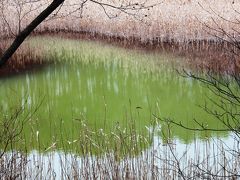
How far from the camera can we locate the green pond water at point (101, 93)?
6.26m

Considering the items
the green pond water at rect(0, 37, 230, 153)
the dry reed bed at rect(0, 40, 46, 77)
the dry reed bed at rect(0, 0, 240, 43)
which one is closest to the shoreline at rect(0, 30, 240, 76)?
the dry reed bed at rect(0, 40, 46, 77)

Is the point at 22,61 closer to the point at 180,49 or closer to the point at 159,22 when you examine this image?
the point at 180,49

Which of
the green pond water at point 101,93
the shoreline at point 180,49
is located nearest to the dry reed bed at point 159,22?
the shoreline at point 180,49

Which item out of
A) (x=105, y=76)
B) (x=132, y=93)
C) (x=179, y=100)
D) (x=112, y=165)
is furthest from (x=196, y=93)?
(x=112, y=165)

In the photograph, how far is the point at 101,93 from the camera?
26.2 feet

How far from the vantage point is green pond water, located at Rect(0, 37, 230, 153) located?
6.26m

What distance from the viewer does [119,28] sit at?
11.1 metres

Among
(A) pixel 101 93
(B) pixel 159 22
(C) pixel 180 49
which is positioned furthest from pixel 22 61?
(B) pixel 159 22

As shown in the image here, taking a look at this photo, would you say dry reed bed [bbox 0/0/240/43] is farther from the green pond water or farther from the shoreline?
the green pond water

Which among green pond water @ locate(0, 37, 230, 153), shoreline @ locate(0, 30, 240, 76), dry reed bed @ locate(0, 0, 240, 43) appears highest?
dry reed bed @ locate(0, 0, 240, 43)

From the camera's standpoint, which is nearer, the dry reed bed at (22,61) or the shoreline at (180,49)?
the shoreline at (180,49)

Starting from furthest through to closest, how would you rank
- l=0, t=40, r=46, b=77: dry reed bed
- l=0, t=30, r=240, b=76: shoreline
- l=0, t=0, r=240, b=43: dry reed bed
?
l=0, t=0, r=240, b=43: dry reed bed
l=0, t=40, r=46, b=77: dry reed bed
l=0, t=30, r=240, b=76: shoreline

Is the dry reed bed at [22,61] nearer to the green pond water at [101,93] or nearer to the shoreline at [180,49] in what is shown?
the shoreline at [180,49]

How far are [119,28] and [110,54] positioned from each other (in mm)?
1092
